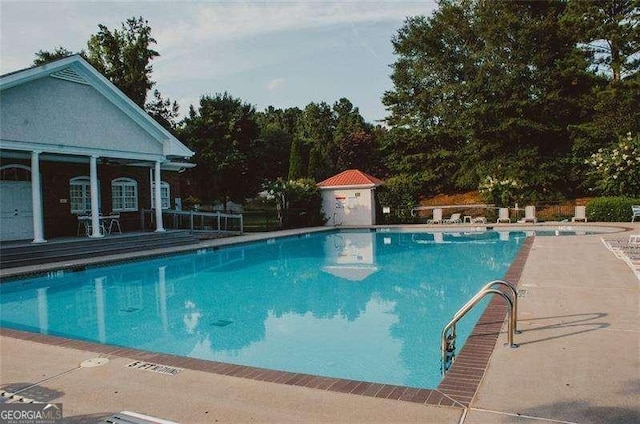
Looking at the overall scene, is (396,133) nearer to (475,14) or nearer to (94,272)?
(475,14)

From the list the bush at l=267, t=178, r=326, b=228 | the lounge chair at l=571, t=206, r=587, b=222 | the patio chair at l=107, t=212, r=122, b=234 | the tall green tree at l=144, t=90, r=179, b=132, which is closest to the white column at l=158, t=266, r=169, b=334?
the patio chair at l=107, t=212, r=122, b=234

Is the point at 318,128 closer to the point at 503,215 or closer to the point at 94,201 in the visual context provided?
the point at 503,215

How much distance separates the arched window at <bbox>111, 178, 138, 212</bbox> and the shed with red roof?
1038 centimetres

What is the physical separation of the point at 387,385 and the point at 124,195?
1797 cm

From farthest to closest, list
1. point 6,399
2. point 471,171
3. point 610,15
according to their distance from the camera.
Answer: point 471,171 → point 610,15 → point 6,399

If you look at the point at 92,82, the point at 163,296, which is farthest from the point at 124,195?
the point at 163,296

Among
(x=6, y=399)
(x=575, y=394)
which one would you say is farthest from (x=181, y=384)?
(x=575, y=394)

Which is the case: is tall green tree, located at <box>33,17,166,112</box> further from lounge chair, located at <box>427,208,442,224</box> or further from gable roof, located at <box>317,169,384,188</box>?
lounge chair, located at <box>427,208,442,224</box>

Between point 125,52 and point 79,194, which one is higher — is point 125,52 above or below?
above

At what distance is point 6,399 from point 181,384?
1448 millimetres

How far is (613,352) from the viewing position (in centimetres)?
470

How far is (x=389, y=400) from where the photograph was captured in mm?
3809

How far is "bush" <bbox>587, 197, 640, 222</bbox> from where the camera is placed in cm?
2248

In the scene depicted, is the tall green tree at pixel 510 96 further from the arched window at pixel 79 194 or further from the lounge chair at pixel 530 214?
the arched window at pixel 79 194
